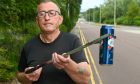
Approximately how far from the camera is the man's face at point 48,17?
3762 millimetres

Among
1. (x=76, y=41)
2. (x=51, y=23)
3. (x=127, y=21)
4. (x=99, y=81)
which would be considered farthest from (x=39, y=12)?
(x=127, y=21)

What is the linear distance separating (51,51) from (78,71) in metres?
0.33

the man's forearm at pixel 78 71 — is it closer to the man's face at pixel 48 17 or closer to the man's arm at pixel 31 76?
the man's arm at pixel 31 76

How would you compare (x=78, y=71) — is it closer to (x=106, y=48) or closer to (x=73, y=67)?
(x=73, y=67)

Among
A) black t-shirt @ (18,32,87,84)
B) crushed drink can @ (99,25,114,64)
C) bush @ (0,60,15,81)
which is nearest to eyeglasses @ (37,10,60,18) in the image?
black t-shirt @ (18,32,87,84)

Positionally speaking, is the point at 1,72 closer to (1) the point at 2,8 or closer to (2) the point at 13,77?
(2) the point at 13,77

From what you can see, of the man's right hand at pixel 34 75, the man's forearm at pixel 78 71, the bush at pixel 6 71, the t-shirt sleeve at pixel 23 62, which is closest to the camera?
the man's forearm at pixel 78 71

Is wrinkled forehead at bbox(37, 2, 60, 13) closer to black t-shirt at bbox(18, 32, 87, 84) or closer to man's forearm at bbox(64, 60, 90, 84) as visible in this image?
black t-shirt at bbox(18, 32, 87, 84)

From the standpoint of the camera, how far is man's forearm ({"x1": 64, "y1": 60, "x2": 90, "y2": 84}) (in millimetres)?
3527

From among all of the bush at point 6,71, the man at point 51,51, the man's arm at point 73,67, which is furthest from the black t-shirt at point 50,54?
the bush at point 6,71

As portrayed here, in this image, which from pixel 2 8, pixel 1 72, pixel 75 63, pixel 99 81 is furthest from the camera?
pixel 99 81

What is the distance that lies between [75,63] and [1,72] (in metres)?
7.40

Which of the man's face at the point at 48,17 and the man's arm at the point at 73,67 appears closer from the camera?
the man's arm at the point at 73,67

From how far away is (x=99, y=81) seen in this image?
572 inches
